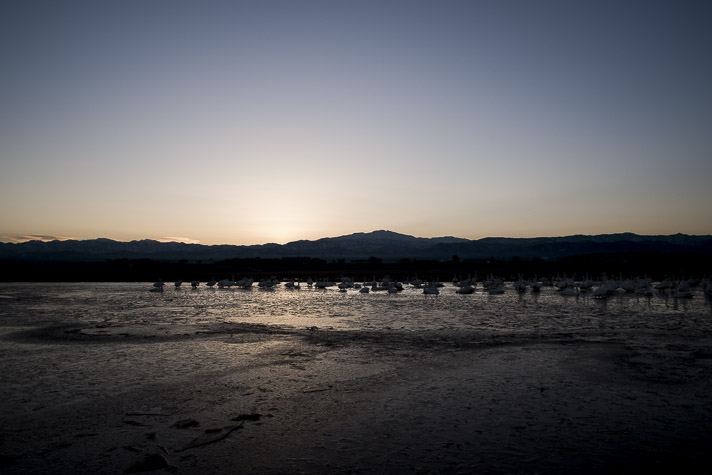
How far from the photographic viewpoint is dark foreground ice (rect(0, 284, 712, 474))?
6.43 metres

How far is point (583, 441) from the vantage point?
22.6ft

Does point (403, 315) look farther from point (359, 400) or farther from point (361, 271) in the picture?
point (361, 271)

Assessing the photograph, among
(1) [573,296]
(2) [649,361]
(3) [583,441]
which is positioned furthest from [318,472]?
(1) [573,296]

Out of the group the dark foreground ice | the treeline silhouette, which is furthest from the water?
the treeline silhouette

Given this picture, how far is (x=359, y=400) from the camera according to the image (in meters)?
8.98

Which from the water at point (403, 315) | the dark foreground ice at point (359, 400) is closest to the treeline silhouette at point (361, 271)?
the water at point (403, 315)

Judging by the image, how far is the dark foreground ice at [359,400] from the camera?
21.1ft

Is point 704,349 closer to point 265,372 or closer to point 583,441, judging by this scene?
point 583,441

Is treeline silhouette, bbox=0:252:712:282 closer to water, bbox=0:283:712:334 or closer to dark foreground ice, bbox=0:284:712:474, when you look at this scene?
water, bbox=0:283:712:334

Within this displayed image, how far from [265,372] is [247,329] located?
796 centimetres

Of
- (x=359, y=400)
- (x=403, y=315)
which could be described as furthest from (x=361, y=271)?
(x=359, y=400)

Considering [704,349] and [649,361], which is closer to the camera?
[649,361]

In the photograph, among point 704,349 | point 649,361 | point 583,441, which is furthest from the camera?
point 704,349

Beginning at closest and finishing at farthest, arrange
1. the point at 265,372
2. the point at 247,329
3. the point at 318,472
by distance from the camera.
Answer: the point at 318,472 < the point at 265,372 < the point at 247,329
